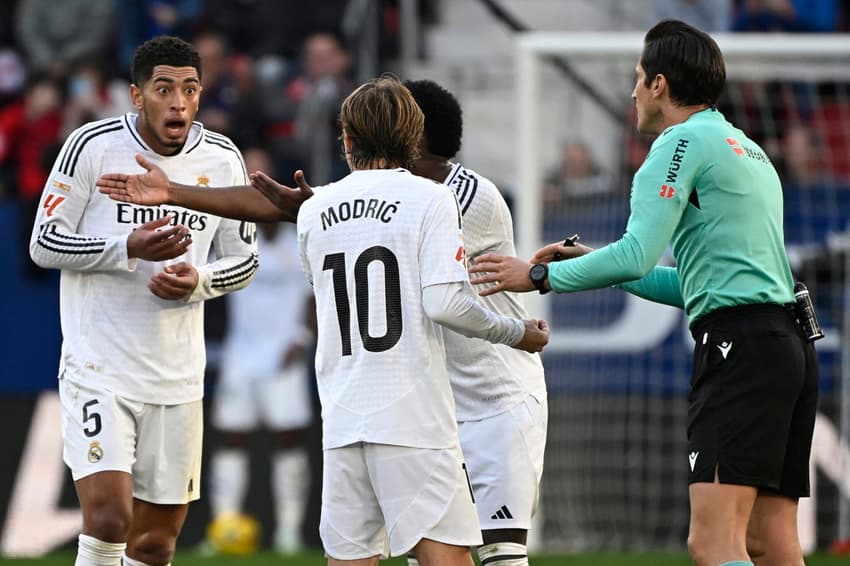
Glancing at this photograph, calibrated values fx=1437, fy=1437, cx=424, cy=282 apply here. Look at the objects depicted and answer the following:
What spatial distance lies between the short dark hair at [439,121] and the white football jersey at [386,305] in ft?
2.72

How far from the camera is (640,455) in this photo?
10523 mm

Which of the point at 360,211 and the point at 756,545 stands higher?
the point at 360,211

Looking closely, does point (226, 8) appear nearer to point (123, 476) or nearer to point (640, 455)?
point (640, 455)

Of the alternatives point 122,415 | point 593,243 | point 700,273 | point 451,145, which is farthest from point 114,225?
point 593,243

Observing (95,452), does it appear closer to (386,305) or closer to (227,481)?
(386,305)

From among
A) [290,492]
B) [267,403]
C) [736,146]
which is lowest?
[290,492]

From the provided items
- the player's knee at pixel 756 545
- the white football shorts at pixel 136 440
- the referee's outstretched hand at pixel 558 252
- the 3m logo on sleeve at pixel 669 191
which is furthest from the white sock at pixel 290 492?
the 3m logo on sleeve at pixel 669 191

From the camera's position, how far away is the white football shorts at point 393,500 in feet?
15.1

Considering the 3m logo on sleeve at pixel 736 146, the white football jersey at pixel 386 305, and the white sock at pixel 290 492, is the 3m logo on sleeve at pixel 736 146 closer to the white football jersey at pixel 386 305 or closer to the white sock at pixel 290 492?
the white football jersey at pixel 386 305

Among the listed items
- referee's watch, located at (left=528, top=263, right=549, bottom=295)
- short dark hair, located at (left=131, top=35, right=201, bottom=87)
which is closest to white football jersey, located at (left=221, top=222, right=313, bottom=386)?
short dark hair, located at (left=131, top=35, right=201, bottom=87)

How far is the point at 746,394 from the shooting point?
15.5 feet

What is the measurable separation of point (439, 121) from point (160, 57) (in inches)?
49.9

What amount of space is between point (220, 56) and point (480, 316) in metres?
9.58

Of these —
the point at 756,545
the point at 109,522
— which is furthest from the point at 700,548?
the point at 109,522
